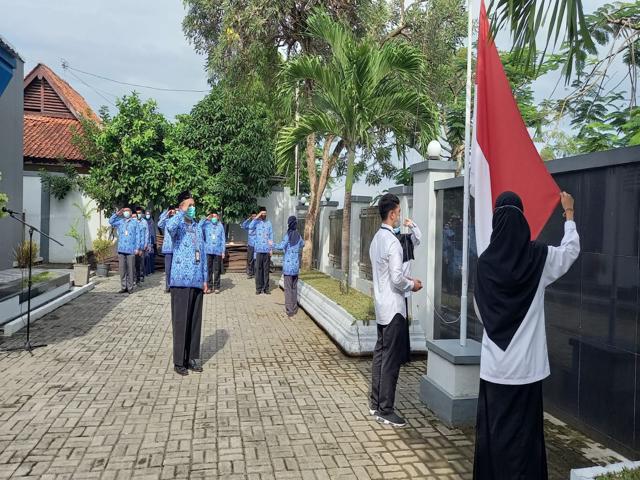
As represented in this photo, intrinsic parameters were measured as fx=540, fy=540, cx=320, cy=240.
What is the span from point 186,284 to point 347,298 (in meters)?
3.45

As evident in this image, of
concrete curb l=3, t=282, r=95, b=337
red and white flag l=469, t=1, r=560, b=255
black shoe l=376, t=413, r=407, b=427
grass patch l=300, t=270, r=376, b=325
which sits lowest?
black shoe l=376, t=413, r=407, b=427

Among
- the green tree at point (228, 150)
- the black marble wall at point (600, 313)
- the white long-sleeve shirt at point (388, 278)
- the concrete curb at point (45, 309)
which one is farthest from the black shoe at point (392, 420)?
the green tree at point (228, 150)

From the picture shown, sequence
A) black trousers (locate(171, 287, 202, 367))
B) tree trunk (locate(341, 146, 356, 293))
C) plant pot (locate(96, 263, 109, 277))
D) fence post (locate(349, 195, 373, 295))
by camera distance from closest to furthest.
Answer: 1. black trousers (locate(171, 287, 202, 367))
2. tree trunk (locate(341, 146, 356, 293))
3. fence post (locate(349, 195, 373, 295))
4. plant pot (locate(96, 263, 109, 277))

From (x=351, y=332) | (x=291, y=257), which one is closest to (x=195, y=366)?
(x=351, y=332)

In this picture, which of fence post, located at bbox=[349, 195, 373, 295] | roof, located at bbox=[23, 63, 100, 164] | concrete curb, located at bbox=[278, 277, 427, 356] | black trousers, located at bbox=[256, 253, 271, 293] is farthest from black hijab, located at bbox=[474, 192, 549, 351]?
roof, located at bbox=[23, 63, 100, 164]

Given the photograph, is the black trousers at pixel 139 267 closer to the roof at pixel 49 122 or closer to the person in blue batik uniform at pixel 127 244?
the person in blue batik uniform at pixel 127 244

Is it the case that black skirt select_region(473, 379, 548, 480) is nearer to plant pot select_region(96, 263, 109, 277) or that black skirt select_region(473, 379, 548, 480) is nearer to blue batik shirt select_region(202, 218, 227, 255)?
blue batik shirt select_region(202, 218, 227, 255)

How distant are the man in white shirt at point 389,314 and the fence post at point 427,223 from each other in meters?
2.47

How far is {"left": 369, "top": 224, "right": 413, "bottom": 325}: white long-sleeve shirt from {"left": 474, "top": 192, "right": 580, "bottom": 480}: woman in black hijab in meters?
1.37

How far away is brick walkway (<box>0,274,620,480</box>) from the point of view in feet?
12.6

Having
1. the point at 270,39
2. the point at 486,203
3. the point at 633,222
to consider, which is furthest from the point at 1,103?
the point at 633,222

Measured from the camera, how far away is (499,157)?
428cm

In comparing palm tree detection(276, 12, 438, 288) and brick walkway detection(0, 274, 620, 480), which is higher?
palm tree detection(276, 12, 438, 288)

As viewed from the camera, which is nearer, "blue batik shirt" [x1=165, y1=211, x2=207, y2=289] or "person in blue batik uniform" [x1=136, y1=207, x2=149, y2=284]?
"blue batik shirt" [x1=165, y1=211, x2=207, y2=289]
